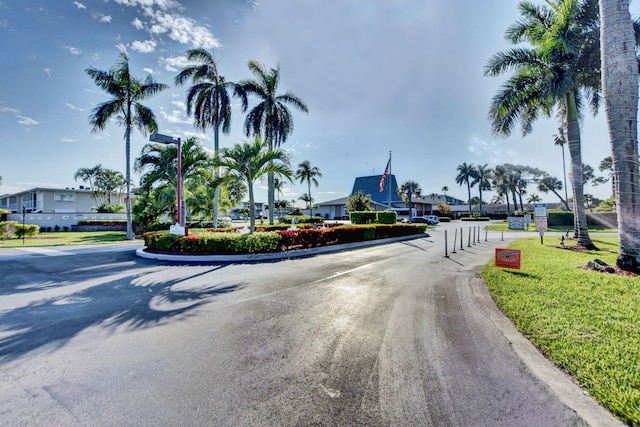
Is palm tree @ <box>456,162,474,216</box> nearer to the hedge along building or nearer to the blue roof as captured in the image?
the blue roof

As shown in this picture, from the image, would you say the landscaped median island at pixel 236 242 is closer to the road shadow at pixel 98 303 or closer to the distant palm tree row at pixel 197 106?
the road shadow at pixel 98 303

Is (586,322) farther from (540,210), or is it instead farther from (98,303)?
(540,210)

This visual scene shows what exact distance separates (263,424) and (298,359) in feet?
3.96

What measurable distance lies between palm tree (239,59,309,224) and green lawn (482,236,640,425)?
20.4 metres

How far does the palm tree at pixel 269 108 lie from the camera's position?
24.5 metres

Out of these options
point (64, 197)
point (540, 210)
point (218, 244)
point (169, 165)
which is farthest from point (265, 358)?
point (64, 197)

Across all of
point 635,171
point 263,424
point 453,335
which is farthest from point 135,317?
point 635,171

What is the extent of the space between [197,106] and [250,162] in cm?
1278

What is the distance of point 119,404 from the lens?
9.09 ft

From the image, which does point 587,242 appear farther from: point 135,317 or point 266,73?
point 266,73

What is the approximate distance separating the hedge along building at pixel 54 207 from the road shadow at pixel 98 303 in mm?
29102

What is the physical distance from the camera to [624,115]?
7.86 m

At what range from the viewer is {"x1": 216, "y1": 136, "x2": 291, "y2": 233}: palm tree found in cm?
1331

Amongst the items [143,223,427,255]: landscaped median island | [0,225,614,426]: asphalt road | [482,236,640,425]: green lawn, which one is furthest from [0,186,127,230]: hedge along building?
[482,236,640,425]: green lawn
